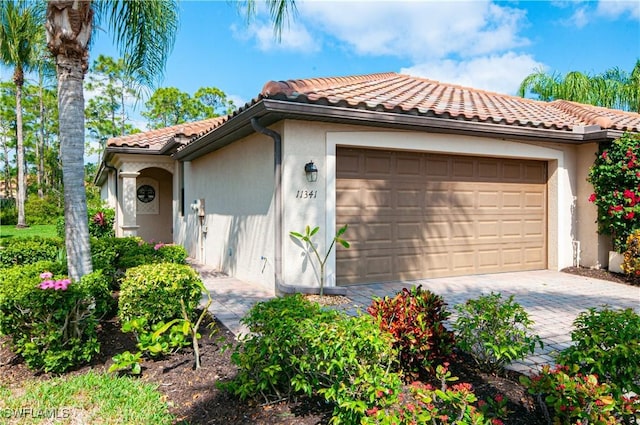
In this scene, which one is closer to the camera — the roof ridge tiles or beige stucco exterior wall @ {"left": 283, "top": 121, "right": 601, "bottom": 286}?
beige stucco exterior wall @ {"left": 283, "top": 121, "right": 601, "bottom": 286}

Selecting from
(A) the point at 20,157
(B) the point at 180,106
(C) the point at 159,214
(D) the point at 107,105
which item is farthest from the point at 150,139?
(D) the point at 107,105

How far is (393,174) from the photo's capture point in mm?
Answer: 8086

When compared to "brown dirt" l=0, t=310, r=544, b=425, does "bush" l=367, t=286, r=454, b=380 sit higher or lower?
higher

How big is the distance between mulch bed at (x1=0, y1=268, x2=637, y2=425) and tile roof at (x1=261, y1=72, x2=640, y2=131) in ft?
12.2

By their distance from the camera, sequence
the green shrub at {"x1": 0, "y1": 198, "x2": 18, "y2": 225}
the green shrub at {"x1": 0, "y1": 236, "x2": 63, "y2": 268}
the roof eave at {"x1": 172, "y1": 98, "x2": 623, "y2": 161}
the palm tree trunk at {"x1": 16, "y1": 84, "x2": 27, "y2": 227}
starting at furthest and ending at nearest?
the green shrub at {"x1": 0, "y1": 198, "x2": 18, "y2": 225}
the palm tree trunk at {"x1": 16, "y1": 84, "x2": 27, "y2": 227}
the green shrub at {"x1": 0, "y1": 236, "x2": 63, "y2": 268}
the roof eave at {"x1": 172, "y1": 98, "x2": 623, "y2": 161}

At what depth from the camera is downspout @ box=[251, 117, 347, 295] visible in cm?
673

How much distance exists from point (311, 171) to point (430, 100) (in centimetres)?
376

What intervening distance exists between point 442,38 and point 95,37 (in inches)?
332

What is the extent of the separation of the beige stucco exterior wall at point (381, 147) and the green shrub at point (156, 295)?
90.8 inches

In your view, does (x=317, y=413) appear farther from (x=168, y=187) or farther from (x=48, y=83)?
(x=168, y=187)

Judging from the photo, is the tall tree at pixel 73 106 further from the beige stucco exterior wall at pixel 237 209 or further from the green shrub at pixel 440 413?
the green shrub at pixel 440 413

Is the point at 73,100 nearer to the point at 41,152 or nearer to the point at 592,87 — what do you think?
the point at 592,87

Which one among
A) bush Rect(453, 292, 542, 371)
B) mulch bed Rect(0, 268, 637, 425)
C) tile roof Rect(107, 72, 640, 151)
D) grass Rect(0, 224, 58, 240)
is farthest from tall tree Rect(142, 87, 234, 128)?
bush Rect(453, 292, 542, 371)

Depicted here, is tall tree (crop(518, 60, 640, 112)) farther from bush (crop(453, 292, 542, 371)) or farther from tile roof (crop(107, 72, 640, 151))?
bush (crop(453, 292, 542, 371))
